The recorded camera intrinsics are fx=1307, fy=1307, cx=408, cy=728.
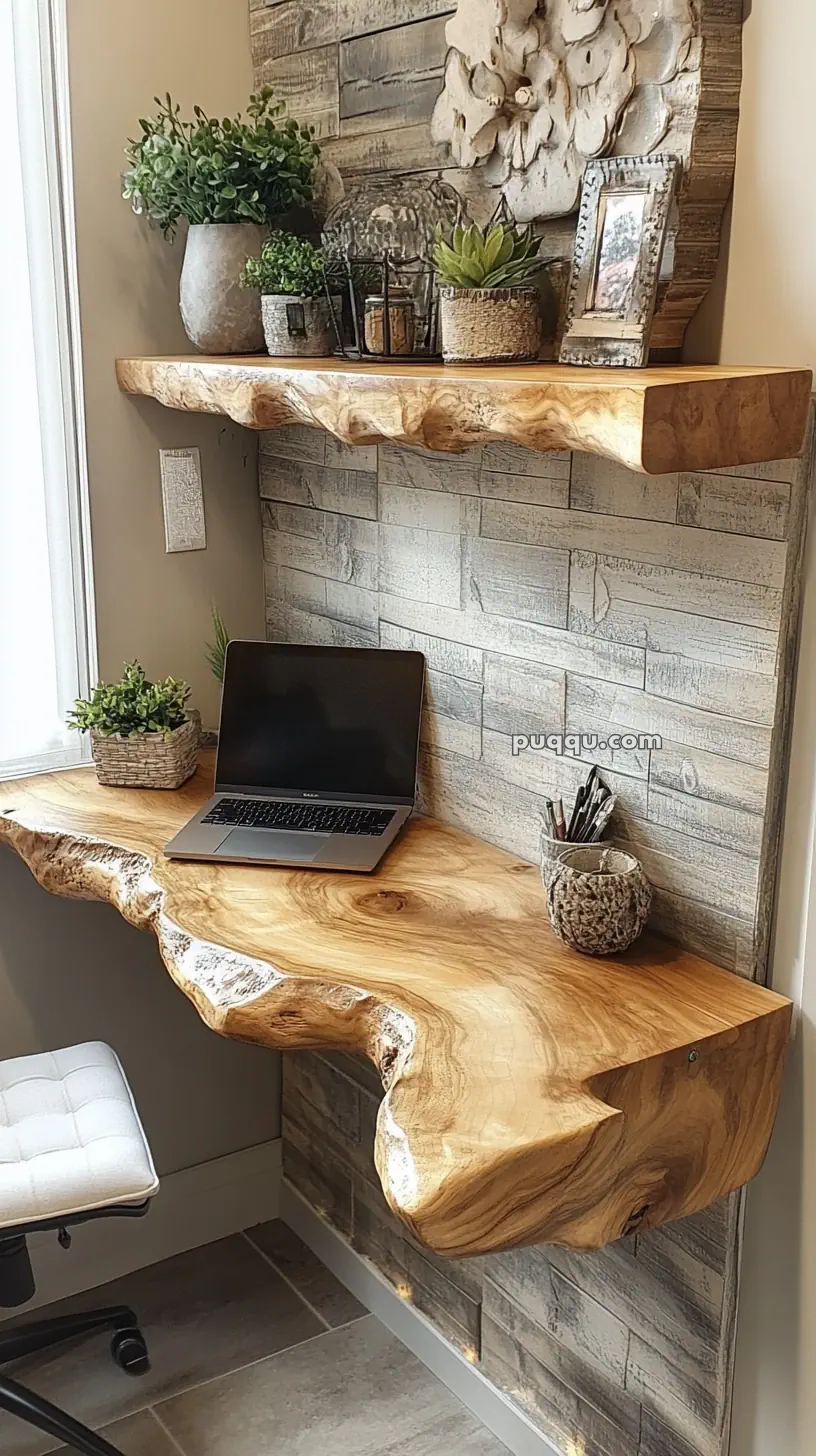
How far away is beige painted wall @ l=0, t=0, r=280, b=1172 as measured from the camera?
1.94m

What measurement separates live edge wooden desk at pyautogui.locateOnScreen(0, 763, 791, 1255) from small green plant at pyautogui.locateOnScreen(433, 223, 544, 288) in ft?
2.43

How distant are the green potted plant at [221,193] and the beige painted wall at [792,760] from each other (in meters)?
0.74

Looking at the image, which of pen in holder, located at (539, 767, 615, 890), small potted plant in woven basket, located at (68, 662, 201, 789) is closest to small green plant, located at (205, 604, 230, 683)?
small potted plant in woven basket, located at (68, 662, 201, 789)

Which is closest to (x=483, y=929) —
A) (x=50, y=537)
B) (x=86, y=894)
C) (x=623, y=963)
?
(x=623, y=963)

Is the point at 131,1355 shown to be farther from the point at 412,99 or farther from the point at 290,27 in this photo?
the point at 290,27

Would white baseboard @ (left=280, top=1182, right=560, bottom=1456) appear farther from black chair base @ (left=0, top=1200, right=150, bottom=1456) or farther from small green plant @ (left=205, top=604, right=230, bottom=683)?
small green plant @ (left=205, top=604, right=230, bottom=683)

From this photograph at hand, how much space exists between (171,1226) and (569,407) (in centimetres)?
173

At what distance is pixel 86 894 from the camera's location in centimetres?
181

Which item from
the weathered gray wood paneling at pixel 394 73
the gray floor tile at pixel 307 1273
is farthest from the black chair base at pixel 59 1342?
the weathered gray wood paneling at pixel 394 73

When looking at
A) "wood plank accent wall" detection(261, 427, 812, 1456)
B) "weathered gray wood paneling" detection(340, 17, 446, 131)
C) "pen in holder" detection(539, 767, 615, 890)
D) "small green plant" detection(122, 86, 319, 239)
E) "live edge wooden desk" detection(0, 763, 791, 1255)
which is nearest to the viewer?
"live edge wooden desk" detection(0, 763, 791, 1255)

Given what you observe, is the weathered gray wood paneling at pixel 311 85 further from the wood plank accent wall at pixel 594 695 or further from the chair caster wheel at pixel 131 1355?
the chair caster wheel at pixel 131 1355

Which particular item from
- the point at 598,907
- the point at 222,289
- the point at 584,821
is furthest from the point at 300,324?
the point at 598,907

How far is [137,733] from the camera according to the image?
78.4 inches

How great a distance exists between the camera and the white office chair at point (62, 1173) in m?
1.64
